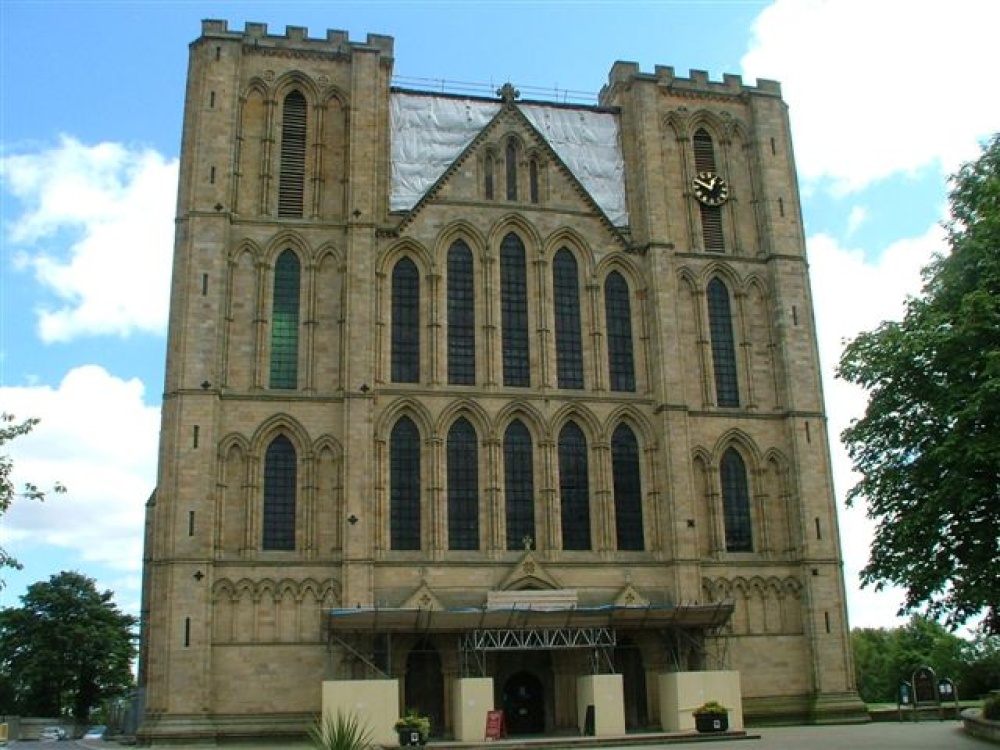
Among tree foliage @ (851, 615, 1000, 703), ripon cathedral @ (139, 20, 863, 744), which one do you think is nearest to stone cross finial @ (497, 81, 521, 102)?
A: ripon cathedral @ (139, 20, 863, 744)

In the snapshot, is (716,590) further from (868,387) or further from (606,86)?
(606,86)

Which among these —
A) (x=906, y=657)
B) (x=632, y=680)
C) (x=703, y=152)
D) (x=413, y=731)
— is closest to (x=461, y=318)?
(x=703, y=152)

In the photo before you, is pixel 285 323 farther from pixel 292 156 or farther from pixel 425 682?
pixel 425 682

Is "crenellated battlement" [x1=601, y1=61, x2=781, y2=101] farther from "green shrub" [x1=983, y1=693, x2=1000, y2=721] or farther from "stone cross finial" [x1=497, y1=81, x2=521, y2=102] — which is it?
"green shrub" [x1=983, y1=693, x2=1000, y2=721]

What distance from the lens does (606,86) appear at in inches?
1811

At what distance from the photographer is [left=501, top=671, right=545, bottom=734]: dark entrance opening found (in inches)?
1384

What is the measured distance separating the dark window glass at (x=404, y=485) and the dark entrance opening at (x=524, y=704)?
17.8ft

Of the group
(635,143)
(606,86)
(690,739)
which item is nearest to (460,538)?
(690,739)

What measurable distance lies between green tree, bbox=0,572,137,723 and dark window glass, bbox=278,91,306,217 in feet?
126

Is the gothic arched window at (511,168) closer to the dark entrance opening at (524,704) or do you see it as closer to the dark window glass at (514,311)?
the dark window glass at (514,311)

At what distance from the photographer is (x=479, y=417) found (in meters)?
37.2

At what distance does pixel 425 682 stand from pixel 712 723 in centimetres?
891

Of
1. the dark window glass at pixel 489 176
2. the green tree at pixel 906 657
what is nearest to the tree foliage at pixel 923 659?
the green tree at pixel 906 657

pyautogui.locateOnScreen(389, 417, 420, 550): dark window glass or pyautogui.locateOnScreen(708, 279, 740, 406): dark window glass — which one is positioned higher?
pyautogui.locateOnScreen(708, 279, 740, 406): dark window glass
